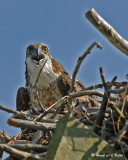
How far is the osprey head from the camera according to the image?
9188 millimetres

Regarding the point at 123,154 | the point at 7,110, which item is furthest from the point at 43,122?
the point at 123,154

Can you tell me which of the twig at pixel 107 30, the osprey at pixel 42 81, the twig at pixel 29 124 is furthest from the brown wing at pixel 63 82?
the twig at pixel 107 30

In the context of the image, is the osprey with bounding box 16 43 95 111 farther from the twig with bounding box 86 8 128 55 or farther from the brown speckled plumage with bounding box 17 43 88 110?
the twig with bounding box 86 8 128 55

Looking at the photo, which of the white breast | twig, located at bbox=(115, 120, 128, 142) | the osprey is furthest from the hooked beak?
twig, located at bbox=(115, 120, 128, 142)

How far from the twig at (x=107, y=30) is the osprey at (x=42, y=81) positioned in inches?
138

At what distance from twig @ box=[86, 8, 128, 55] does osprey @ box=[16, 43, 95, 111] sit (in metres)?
3.50

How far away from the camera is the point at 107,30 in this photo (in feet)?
14.9

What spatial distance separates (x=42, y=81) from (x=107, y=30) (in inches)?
171

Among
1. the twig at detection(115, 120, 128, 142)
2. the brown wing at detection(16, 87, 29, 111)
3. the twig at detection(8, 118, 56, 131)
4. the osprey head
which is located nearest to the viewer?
the twig at detection(115, 120, 128, 142)

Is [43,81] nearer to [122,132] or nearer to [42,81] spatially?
[42,81]

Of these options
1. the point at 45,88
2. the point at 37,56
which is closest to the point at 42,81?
the point at 45,88

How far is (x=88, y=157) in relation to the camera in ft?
14.9

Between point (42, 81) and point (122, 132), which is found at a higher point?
point (42, 81)

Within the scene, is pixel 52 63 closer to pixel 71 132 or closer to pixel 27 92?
pixel 27 92
